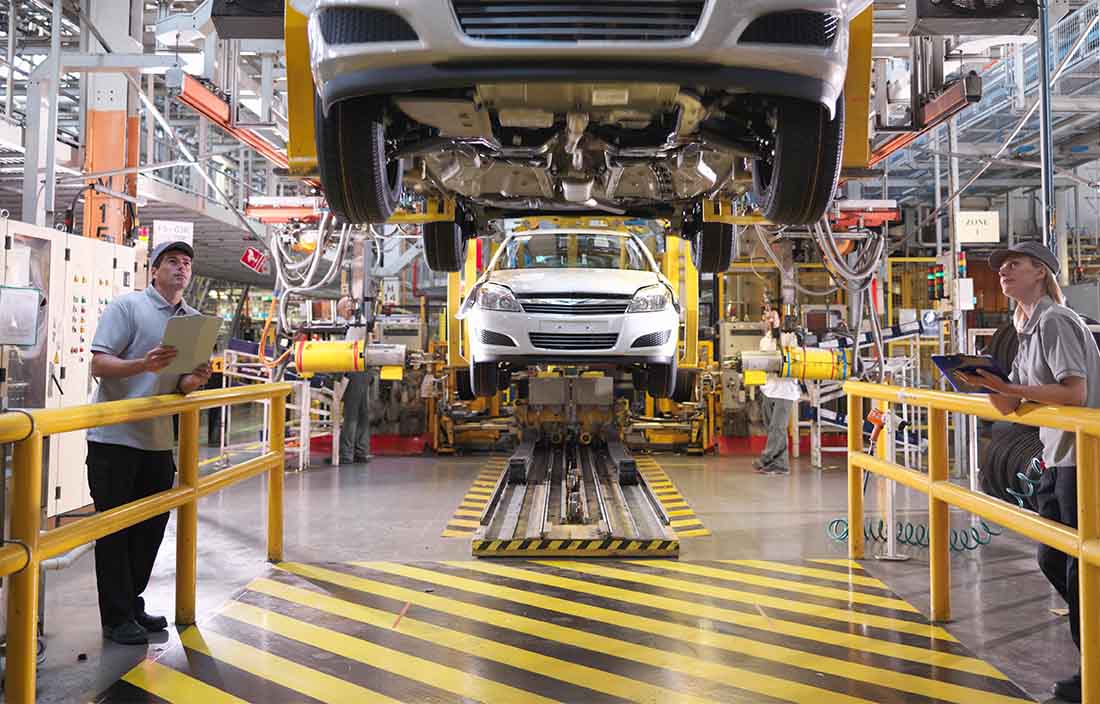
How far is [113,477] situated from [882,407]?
4628 mm

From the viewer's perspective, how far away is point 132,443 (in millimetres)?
3508

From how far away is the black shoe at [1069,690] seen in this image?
2.85 metres

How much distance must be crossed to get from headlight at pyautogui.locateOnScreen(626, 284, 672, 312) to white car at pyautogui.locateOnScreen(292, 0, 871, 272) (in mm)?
1568

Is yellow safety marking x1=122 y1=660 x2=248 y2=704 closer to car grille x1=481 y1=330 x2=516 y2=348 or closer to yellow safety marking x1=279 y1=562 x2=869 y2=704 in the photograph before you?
yellow safety marking x1=279 y1=562 x2=869 y2=704

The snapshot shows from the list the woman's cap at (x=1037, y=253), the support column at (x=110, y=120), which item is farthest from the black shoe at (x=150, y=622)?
the support column at (x=110, y=120)

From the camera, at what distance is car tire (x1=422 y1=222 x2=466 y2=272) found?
5.59m

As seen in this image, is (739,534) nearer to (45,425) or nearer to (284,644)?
(284,644)

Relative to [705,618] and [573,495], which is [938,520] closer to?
[705,618]

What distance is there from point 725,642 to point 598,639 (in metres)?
0.55

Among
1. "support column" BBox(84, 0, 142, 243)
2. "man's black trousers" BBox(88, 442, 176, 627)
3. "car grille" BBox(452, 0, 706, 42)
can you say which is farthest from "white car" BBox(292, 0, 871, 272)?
"support column" BBox(84, 0, 142, 243)

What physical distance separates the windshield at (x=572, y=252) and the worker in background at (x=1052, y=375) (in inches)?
146

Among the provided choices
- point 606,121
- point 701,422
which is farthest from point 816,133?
point 701,422

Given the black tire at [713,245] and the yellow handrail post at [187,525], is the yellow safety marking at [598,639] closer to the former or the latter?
the yellow handrail post at [187,525]

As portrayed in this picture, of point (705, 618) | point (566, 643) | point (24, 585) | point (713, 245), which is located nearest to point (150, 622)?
point (24, 585)
